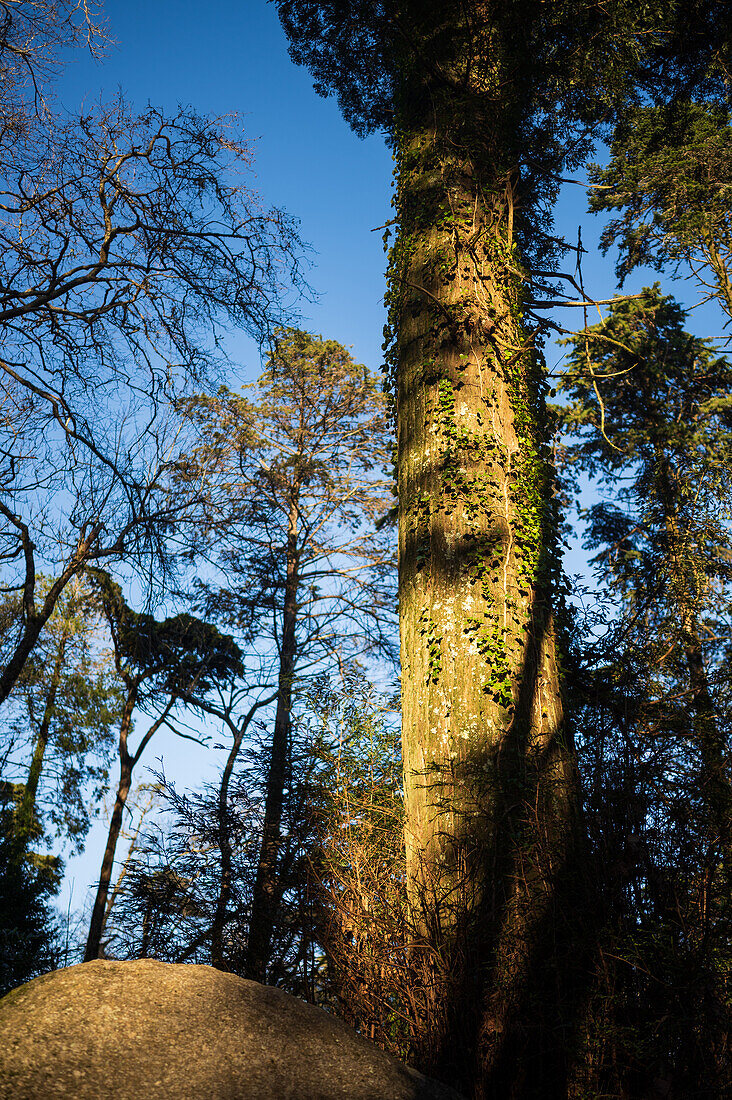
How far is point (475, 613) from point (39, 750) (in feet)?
72.4

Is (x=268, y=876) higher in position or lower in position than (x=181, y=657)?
lower

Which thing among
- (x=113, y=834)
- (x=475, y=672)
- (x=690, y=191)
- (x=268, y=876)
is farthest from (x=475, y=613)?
(x=113, y=834)

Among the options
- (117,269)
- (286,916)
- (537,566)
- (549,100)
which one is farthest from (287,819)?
(549,100)

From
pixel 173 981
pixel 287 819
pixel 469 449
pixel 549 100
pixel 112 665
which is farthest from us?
pixel 112 665

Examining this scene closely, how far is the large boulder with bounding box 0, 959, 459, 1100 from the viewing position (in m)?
2.13

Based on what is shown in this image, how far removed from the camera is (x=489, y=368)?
5.23 meters

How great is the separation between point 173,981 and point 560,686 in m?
2.82

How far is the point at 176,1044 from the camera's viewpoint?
7.59ft

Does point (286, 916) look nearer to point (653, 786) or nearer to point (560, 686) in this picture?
point (560, 686)

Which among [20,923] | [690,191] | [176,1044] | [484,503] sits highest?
[690,191]

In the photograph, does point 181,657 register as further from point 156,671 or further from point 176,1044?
point 176,1044

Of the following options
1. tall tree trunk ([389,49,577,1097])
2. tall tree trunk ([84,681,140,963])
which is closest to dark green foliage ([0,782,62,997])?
tall tree trunk ([84,681,140,963])

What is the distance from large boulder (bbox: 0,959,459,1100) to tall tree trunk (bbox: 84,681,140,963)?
1352 centimetres

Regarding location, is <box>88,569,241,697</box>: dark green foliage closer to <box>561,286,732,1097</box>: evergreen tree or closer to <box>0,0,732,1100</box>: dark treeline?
<box>0,0,732,1100</box>: dark treeline
